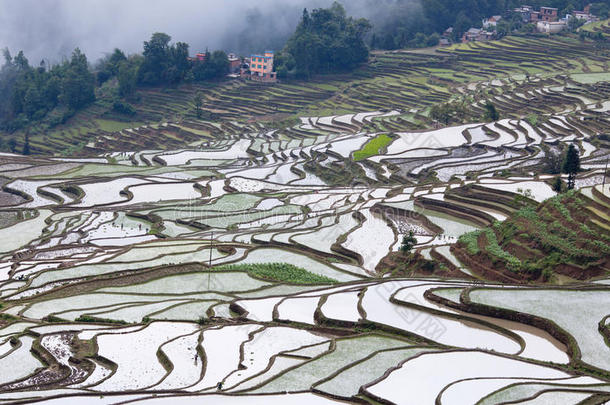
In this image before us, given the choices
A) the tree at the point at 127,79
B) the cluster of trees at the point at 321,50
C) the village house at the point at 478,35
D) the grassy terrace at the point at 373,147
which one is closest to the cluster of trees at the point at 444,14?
the village house at the point at 478,35

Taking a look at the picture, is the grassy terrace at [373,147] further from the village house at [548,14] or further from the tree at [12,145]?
the village house at [548,14]

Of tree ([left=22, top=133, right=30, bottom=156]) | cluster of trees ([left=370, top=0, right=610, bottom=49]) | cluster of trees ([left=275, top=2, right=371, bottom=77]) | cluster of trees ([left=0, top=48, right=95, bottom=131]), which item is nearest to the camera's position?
tree ([left=22, top=133, right=30, bottom=156])

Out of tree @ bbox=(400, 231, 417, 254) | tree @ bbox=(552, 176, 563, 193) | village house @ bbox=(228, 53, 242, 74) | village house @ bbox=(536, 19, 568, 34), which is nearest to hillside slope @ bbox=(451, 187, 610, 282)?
tree @ bbox=(400, 231, 417, 254)

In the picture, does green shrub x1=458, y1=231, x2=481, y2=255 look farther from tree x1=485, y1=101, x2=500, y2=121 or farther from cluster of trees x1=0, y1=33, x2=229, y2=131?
cluster of trees x1=0, y1=33, x2=229, y2=131

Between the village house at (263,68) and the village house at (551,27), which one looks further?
the village house at (551,27)

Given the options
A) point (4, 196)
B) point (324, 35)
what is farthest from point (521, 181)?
point (324, 35)

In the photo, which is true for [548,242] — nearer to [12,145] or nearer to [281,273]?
→ [281,273]
